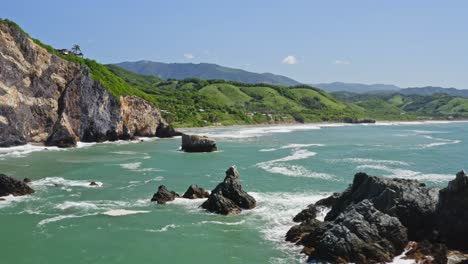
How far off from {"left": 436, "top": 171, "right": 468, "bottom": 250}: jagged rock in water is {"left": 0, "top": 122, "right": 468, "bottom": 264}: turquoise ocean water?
36.3 ft

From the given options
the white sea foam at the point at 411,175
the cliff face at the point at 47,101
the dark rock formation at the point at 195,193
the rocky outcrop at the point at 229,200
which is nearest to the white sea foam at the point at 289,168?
the white sea foam at the point at 411,175

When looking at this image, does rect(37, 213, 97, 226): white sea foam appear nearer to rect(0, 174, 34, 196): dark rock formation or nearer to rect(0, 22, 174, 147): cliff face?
rect(0, 174, 34, 196): dark rock formation

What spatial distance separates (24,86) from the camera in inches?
3686

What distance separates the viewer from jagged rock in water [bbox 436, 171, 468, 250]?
32406mm

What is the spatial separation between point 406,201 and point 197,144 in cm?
5895

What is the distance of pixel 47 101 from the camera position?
320 ft

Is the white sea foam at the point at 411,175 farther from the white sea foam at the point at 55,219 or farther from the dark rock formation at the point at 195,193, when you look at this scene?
the white sea foam at the point at 55,219

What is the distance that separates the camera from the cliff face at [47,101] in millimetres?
89875

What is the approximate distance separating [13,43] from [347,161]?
7195 centimetres

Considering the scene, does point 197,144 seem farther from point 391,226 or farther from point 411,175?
point 391,226

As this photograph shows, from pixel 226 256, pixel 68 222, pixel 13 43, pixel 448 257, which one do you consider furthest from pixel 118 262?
pixel 13 43

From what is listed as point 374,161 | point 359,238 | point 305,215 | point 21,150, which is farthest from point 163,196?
point 21,150

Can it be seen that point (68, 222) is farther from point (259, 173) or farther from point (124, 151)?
point (124, 151)

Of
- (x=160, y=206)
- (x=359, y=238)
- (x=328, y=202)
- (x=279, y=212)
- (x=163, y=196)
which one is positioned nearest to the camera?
(x=359, y=238)
